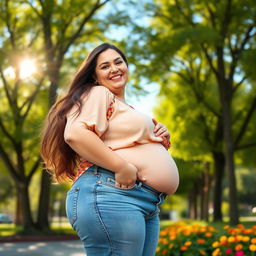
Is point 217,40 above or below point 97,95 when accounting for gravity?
above

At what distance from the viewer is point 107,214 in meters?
2.07

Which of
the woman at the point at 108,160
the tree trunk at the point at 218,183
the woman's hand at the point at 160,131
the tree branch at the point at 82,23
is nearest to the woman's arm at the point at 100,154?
the woman at the point at 108,160

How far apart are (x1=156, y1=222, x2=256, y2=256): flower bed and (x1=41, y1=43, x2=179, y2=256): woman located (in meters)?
3.72

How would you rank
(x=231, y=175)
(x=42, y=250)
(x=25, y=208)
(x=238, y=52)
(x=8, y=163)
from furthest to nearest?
(x=25, y=208), (x=8, y=163), (x=238, y=52), (x=231, y=175), (x=42, y=250)

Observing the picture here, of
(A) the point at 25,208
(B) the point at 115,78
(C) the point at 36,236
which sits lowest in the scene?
(C) the point at 36,236

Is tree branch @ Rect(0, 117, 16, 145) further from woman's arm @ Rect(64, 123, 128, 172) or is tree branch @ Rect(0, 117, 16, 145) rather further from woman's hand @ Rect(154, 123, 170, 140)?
woman's arm @ Rect(64, 123, 128, 172)

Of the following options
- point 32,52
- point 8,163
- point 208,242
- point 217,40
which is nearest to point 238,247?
point 208,242

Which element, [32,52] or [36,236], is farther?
[36,236]

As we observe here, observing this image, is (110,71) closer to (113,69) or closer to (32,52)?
(113,69)

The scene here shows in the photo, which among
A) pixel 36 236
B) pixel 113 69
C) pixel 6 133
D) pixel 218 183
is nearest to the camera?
pixel 113 69

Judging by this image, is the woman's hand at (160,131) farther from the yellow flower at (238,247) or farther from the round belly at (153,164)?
the yellow flower at (238,247)

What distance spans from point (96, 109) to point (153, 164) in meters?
0.39

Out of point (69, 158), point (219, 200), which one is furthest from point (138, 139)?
point (219, 200)

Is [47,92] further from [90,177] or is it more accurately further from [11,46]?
[90,177]
